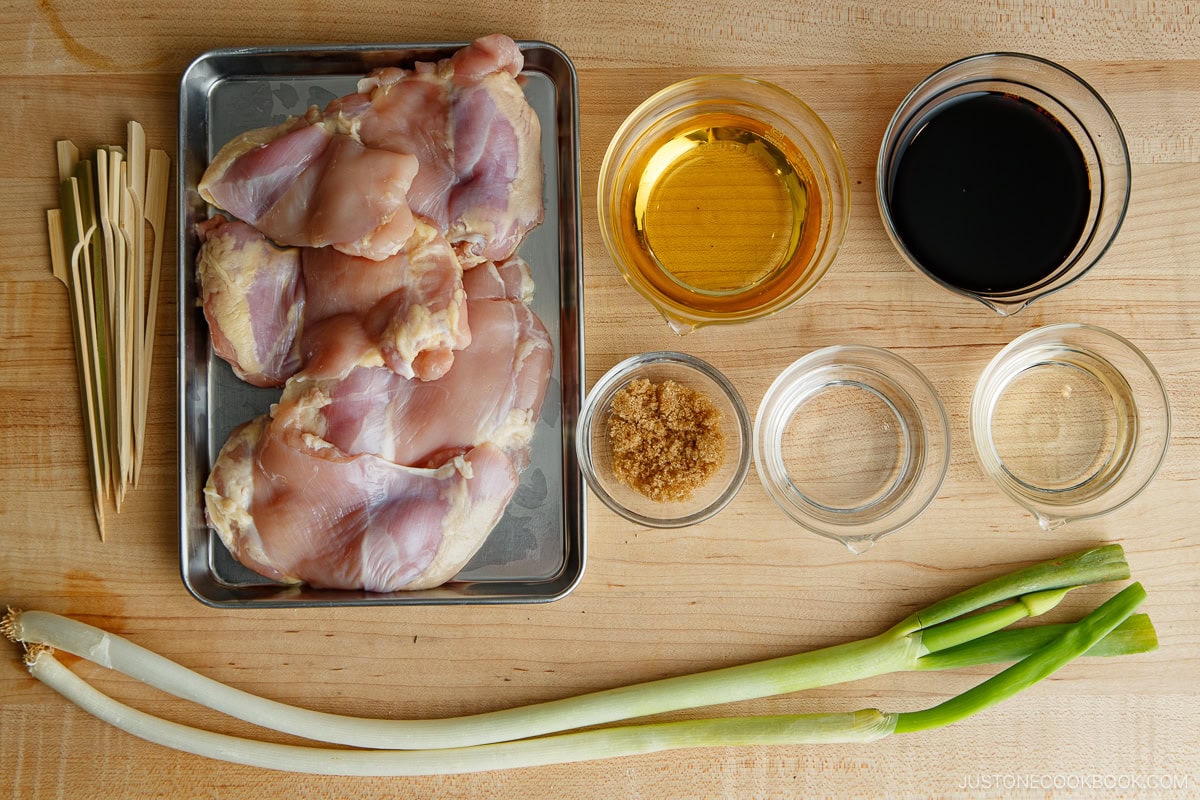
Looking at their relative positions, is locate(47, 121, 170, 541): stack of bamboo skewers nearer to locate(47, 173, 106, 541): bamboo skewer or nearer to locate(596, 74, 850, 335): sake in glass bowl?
locate(47, 173, 106, 541): bamboo skewer

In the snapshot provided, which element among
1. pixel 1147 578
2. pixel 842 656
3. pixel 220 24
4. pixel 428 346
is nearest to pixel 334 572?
pixel 428 346

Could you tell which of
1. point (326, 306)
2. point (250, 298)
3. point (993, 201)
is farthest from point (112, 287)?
point (993, 201)

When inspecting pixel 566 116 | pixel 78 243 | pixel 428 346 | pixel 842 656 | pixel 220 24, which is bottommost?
pixel 842 656

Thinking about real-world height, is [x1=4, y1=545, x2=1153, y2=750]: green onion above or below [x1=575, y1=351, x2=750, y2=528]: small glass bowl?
below

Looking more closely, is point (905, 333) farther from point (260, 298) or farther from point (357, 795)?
point (357, 795)

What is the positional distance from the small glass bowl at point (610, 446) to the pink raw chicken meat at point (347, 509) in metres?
0.16

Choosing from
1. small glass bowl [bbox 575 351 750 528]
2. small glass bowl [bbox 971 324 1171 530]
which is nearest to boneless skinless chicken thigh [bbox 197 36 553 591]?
small glass bowl [bbox 575 351 750 528]

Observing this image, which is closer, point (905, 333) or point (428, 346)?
point (428, 346)

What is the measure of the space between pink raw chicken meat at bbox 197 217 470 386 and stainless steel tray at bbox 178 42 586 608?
0.08 metres

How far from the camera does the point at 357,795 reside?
1.45 metres

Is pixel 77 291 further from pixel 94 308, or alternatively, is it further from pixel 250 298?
pixel 250 298

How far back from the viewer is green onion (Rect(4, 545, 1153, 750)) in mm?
1400

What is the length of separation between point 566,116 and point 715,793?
1276 millimetres

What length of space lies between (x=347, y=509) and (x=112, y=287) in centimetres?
60
